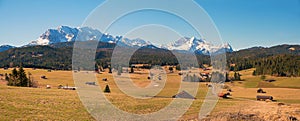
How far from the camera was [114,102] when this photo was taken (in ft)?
134

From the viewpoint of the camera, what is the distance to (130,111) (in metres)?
34.2

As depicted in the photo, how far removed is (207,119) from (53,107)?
1812 cm

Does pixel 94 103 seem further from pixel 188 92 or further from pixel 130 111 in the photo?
pixel 188 92

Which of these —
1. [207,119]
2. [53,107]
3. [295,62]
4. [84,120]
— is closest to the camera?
[84,120]

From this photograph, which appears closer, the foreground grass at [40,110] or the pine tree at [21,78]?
the foreground grass at [40,110]

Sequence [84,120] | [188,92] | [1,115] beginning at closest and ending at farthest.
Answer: [1,115] → [84,120] → [188,92]

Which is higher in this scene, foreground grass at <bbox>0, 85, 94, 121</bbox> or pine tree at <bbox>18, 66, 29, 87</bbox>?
pine tree at <bbox>18, 66, 29, 87</bbox>

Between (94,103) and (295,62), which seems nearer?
(94,103)

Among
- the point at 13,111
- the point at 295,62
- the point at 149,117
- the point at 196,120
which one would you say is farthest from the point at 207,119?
the point at 295,62

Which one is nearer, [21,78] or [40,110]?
[40,110]

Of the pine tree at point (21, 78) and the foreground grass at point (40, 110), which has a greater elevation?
the pine tree at point (21, 78)

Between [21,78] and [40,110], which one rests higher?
[21,78]

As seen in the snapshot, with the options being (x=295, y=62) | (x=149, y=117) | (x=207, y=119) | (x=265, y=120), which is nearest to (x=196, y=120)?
(x=207, y=119)

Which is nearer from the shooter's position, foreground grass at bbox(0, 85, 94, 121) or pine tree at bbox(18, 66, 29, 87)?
foreground grass at bbox(0, 85, 94, 121)
